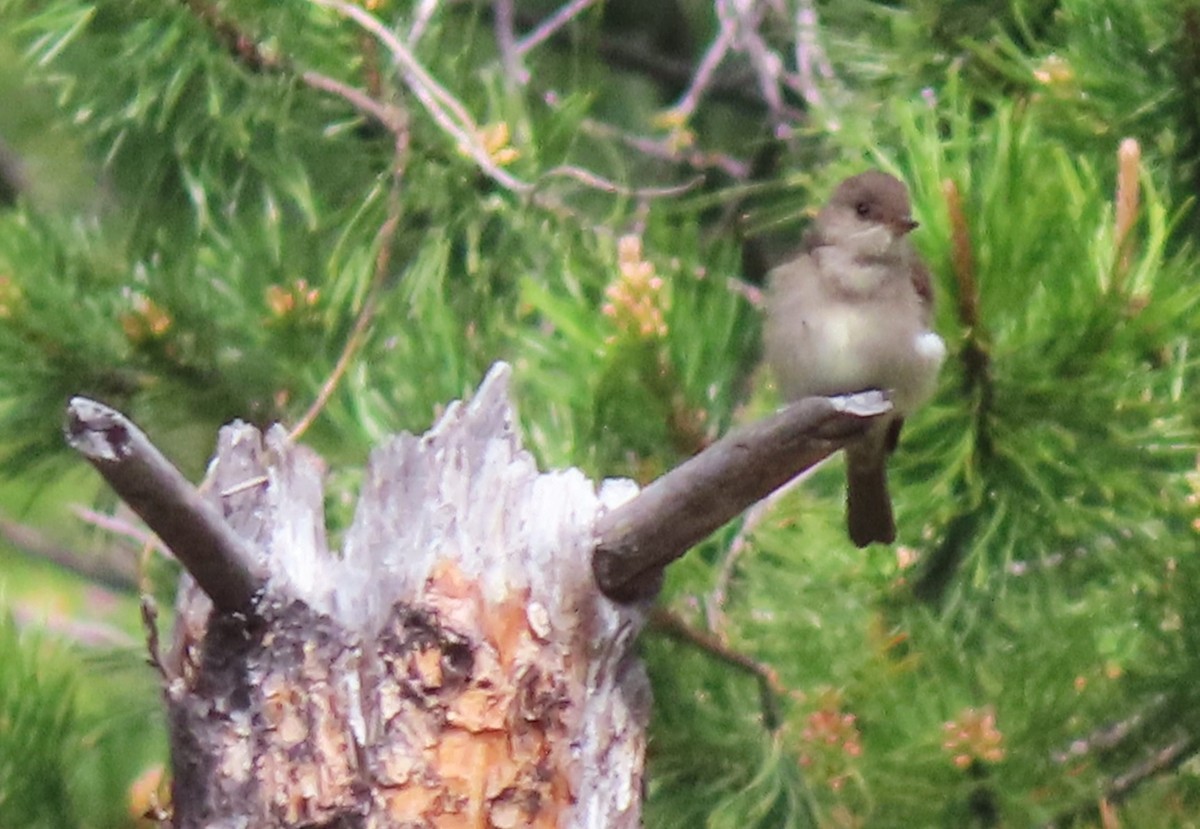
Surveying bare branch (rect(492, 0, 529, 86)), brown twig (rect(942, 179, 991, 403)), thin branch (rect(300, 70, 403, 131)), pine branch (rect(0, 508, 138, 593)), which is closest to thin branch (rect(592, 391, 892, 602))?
brown twig (rect(942, 179, 991, 403))

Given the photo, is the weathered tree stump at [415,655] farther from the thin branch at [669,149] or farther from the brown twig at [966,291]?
the thin branch at [669,149]

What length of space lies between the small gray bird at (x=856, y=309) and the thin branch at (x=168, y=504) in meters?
0.50

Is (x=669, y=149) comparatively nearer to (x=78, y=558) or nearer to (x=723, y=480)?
Answer: (x=723, y=480)

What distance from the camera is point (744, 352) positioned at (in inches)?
55.7

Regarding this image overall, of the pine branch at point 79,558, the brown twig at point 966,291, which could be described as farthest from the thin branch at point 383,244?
the pine branch at point 79,558

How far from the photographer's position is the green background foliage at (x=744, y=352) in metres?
1.09

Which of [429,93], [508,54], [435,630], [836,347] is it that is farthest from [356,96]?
[435,630]

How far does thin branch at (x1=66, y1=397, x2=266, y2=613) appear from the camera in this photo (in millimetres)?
780

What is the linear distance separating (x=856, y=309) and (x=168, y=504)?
0.74 m

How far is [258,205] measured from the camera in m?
1.72

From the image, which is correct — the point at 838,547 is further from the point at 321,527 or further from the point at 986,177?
the point at 321,527

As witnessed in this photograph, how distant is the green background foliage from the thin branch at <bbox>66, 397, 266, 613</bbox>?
0.32 m

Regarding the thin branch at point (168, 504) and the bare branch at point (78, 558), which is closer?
the thin branch at point (168, 504)

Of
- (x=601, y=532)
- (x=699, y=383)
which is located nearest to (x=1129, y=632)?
(x=699, y=383)
